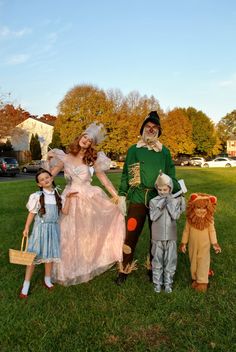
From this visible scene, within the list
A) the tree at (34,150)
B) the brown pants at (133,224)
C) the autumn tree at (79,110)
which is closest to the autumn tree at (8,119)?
the autumn tree at (79,110)

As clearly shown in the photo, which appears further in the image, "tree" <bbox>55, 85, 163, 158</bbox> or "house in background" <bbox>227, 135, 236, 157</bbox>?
"house in background" <bbox>227, 135, 236, 157</bbox>

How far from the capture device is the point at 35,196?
16.1 ft

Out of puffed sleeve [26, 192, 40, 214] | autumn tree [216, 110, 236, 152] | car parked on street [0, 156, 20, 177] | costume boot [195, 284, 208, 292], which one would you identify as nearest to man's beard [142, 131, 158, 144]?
puffed sleeve [26, 192, 40, 214]

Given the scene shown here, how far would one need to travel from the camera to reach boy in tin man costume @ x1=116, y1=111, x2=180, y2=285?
203 inches

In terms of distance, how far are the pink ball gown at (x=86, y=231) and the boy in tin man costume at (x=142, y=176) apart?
0.65 feet

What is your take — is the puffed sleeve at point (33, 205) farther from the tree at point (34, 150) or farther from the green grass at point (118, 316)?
the tree at point (34, 150)

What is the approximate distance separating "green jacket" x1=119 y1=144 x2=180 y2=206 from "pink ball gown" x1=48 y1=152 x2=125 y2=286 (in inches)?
17.7

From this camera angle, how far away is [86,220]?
539cm

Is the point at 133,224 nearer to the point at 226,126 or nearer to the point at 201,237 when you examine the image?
the point at 201,237

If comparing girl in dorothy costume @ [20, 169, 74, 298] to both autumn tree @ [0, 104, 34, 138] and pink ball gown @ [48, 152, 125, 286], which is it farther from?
autumn tree @ [0, 104, 34, 138]

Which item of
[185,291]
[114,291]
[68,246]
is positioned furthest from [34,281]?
[185,291]

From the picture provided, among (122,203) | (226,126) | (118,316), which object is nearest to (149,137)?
(122,203)

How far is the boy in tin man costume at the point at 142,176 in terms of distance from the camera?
5160 mm

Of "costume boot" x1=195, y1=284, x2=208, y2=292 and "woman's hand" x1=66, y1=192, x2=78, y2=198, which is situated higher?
"woman's hand" x1=66, y1=192, x2=78, y2=198
